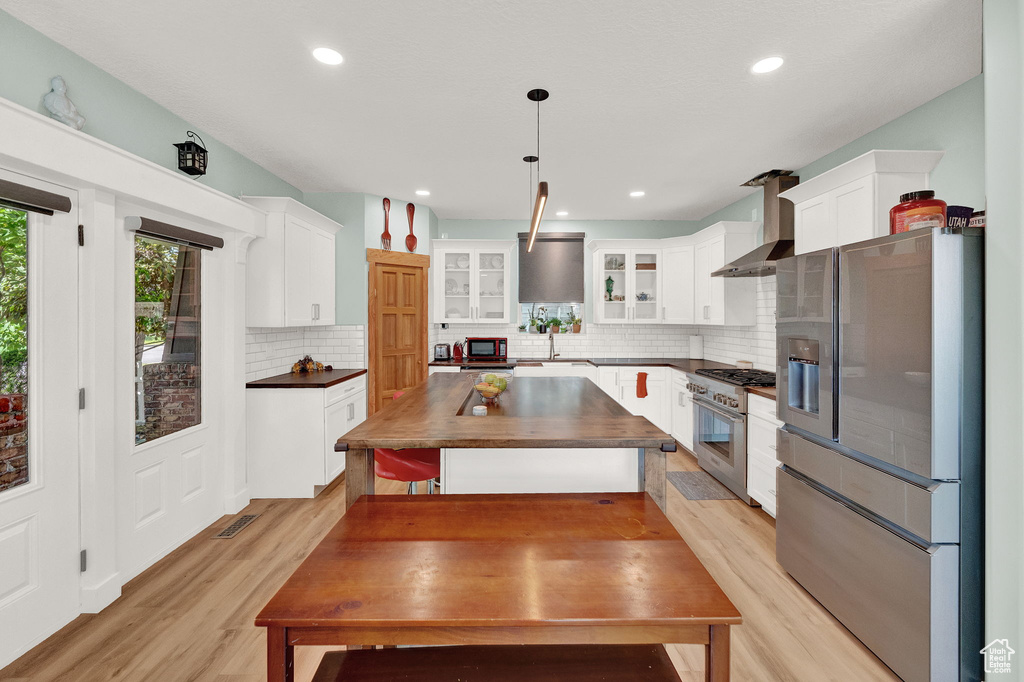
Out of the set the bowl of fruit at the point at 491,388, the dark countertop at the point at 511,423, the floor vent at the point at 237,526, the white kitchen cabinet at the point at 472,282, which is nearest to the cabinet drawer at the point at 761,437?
the dark countertop at the point at 511,423

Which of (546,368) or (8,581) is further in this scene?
(546,368)

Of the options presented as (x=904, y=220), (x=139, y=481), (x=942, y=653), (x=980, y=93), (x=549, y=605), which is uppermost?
(x=980, y=93)

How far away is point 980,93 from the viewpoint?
2.43m

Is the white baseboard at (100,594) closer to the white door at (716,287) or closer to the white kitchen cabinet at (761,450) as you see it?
the white kitchen cabinet at (761,450)

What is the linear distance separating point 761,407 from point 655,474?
206cm

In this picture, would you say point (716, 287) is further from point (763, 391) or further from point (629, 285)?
point (763, 391)

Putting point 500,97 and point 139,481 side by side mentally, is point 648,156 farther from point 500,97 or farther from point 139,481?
point 139,481

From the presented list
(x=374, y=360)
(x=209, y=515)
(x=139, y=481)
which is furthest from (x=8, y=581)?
(x=374, y=360)

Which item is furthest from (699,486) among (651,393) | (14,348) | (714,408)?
(14,348)

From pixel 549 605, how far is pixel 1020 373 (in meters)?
1.70

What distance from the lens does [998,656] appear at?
1.57m

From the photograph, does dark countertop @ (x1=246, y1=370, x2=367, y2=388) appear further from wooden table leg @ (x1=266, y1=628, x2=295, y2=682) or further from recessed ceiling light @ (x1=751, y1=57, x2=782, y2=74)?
recessed ceiling light @ (x1=751, y1=57, x2=782, y2=74)

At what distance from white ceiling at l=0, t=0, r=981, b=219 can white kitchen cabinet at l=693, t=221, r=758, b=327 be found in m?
0.99

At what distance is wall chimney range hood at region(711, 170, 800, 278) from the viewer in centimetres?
372
